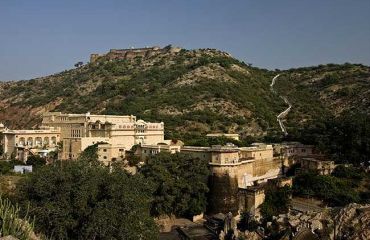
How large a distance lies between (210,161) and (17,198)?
17.1m

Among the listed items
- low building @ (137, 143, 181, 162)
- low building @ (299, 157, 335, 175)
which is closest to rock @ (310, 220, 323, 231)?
low building @ (299, 157, 335, 175)

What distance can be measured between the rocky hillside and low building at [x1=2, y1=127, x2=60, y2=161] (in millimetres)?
13296

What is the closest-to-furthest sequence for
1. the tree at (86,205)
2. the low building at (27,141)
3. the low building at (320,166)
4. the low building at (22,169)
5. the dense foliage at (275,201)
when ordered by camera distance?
the tree at (86,205) → the dense foliage at (275,201) → the low building at (22,169) → the low building at (320,166) → the low building at (27,141)

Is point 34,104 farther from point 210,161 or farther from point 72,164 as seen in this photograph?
point 72,164

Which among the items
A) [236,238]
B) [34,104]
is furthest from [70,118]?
[34,104]

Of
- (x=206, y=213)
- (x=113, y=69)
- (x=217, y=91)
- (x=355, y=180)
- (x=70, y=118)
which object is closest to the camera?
(x=206, y=213)

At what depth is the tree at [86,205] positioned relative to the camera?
23.6 meters

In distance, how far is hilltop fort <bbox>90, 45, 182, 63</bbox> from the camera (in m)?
104

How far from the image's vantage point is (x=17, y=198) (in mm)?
26703

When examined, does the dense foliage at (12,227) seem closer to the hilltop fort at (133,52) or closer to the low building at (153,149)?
the low building at (153,149)

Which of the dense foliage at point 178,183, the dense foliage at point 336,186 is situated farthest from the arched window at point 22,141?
the dense foliage at point 336,186

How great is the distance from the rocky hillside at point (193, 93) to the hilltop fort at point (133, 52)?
345 centimetres

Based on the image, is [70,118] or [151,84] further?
[151,84]

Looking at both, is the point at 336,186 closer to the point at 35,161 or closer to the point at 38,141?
the point at 35,161
